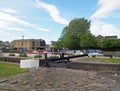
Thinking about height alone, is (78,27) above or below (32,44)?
above

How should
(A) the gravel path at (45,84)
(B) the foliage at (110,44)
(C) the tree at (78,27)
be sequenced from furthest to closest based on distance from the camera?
(C) the tree at (78,27) → (B) the foliage at (110,44) → (A) the gravel path at (45,84)

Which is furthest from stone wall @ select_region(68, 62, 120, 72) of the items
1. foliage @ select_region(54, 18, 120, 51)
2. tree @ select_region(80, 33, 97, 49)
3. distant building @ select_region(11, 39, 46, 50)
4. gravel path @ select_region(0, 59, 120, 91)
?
distant building @ select_region(11, 39, 46, 50)

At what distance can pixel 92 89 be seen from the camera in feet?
71.4

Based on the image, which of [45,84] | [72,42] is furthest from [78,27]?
[45,84]

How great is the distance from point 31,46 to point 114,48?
215ft

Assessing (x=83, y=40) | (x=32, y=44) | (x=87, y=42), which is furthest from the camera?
(x=32, y=44)

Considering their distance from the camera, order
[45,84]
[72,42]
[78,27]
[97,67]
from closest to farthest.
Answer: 1. [45,84]
2. [97,67]
3. [72,42]
4. [78,27]

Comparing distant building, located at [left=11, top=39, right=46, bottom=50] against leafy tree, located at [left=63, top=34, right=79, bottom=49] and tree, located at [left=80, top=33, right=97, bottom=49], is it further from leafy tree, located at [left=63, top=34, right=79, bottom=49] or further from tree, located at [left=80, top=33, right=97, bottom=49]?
tree, located at [left=80, top=33, right=97, bottom=49]

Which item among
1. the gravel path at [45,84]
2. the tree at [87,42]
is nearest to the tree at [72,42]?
the tree at [87,42]

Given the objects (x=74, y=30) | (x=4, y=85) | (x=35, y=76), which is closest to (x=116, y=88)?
(x=35, y=76)

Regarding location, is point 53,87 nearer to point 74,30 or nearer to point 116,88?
point 116,88

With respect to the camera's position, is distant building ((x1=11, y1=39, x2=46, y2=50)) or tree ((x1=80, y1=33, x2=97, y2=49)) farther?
distant building ((x1=11, y1=39, x2=46, y2=50))

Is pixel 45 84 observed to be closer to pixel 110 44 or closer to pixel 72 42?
pixel 110 44

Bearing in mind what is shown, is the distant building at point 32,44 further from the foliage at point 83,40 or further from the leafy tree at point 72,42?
the leafy tree at point 72,42
